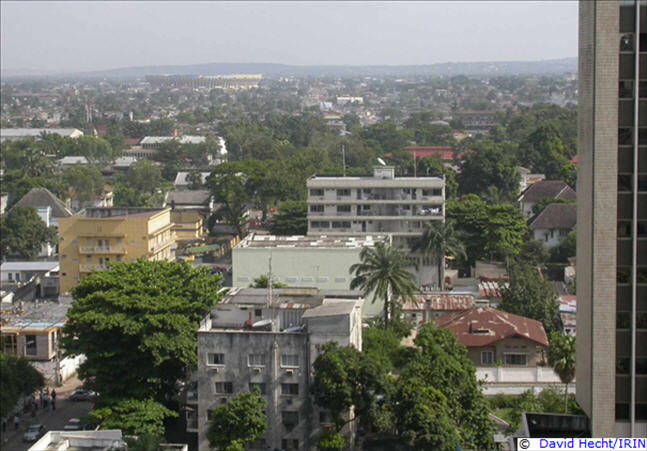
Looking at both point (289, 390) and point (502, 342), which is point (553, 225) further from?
point (289, 390)

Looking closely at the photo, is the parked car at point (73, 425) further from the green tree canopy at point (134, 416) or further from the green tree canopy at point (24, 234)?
the green tree canopy at point (24, 234)

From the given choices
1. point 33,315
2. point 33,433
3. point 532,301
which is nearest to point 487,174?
point 532,301

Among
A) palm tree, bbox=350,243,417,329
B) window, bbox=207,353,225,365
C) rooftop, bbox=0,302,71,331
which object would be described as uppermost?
palm tree, bbox=350,243,417,329

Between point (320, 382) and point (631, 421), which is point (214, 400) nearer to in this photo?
point (320, 382)

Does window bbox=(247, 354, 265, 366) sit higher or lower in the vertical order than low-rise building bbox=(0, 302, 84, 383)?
higher

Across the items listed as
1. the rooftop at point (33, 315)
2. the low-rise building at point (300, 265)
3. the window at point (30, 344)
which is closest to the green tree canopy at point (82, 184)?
the rooftop at point (33, 315)

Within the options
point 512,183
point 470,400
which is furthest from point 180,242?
point 470,400

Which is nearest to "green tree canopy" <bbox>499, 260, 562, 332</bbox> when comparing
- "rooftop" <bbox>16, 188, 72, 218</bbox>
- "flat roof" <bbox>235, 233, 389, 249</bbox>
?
"flat roof" <bbox>235, 233, 389, 249</bbox>

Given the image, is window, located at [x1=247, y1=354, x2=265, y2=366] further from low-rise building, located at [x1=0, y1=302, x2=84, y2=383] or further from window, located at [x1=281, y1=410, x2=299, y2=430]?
low-rise building, located at [x1=0, y1=302, x2=84, y2=383]
